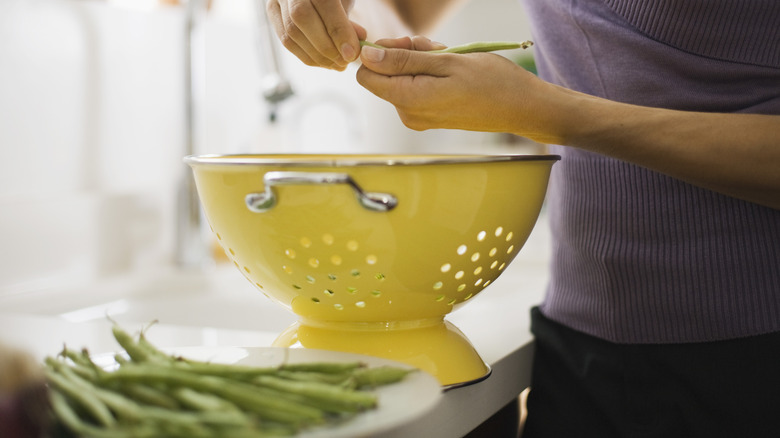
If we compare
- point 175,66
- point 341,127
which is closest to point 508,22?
point 341,127

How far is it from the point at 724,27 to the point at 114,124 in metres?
1.14

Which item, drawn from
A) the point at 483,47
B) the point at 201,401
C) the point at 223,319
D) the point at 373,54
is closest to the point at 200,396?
the point at 201,401

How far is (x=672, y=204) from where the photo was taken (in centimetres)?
83

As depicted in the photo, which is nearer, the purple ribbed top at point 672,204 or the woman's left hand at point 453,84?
the woman's left hand at point 453,84

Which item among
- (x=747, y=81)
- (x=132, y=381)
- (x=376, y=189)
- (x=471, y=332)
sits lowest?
(x=471, y=332)

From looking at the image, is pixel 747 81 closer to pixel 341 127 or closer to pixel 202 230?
pixel 202 230

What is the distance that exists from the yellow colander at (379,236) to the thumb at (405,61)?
0.11 metres

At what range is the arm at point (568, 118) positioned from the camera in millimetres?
680

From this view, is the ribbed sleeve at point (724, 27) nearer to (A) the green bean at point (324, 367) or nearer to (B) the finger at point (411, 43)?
(B) the finger at point (411, 43)

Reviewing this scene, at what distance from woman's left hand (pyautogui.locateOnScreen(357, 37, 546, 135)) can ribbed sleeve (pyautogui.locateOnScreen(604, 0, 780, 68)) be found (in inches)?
8.9

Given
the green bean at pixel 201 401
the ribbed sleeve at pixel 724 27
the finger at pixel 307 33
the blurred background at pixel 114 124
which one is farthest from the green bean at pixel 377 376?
the blurred background at pixel 114 124

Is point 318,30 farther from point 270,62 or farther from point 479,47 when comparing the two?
point 270,62

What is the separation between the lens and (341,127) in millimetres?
2332

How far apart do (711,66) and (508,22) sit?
2237mm
